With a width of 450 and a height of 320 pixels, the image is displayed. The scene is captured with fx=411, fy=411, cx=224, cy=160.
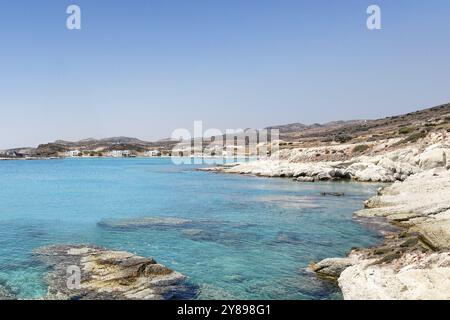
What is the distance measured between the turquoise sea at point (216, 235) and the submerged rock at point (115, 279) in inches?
33.3

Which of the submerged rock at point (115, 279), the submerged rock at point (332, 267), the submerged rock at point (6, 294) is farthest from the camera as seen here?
the submerged rock at point (332, 267)

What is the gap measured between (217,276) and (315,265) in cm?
508

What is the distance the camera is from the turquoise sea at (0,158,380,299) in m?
19.1

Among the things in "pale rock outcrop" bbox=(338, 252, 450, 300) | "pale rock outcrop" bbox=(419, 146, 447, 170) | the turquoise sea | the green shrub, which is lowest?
the turquoise sea

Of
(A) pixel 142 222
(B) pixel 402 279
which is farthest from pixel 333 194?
(B) pixel 402 279

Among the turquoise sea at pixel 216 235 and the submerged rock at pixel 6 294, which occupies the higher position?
the submerged rock at pixel 6 294

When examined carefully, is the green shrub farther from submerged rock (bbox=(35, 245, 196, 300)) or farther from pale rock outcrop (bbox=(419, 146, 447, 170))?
submerged rock (bbox=(35, 245, 196, 300))

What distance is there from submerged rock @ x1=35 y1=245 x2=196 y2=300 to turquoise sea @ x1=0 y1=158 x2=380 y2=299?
2.78 feet

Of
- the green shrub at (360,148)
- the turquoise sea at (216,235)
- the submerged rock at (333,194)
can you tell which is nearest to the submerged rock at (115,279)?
the turquoise sea at (216,235)

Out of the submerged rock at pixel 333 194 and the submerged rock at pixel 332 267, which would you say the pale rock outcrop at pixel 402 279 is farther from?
the submerged rock at pixel 333 194

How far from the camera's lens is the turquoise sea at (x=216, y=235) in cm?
1909

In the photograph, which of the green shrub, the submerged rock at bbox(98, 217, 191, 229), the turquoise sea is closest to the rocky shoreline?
the turquoise sea

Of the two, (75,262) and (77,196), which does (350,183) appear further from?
(75,262)
